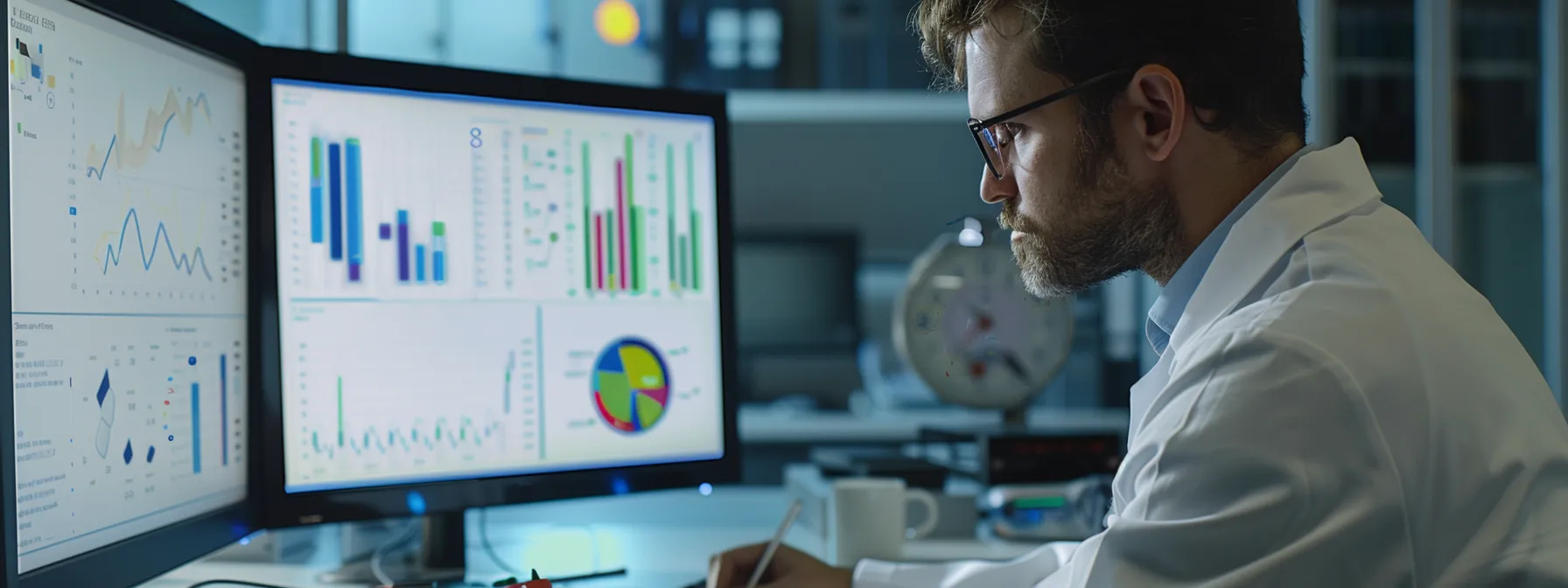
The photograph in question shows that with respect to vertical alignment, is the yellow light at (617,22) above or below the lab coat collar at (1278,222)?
above

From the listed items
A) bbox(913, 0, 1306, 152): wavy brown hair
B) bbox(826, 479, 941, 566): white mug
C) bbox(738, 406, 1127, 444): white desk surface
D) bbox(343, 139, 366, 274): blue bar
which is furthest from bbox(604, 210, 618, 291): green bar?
bbox(738, 406, 1127, 444): white desk surface

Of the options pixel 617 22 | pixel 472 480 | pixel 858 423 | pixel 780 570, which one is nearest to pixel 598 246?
pixel 472 480

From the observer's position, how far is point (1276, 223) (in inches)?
26.5

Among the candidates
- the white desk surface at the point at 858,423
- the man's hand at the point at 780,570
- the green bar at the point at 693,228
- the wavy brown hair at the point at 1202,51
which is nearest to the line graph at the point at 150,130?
the green bar at the point at 693,228

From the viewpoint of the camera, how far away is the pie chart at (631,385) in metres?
1.00

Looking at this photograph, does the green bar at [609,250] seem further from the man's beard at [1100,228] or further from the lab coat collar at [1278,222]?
the lab coat collar at [1278,222]

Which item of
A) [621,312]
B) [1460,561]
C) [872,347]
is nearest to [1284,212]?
[1460,561]

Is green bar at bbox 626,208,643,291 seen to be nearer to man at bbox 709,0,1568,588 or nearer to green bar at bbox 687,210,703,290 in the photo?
green bar at bbox 687,210,703,290

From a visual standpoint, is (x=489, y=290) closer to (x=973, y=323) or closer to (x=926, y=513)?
(x=926, y=513)

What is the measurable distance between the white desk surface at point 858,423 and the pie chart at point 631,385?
5.93ft

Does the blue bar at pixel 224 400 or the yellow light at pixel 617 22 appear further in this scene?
the yellow light at pixel 617 22

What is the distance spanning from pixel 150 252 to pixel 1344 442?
2.52ft

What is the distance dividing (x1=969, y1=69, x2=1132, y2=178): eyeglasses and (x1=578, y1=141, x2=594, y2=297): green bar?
36 cm

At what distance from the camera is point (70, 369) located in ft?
2.18
